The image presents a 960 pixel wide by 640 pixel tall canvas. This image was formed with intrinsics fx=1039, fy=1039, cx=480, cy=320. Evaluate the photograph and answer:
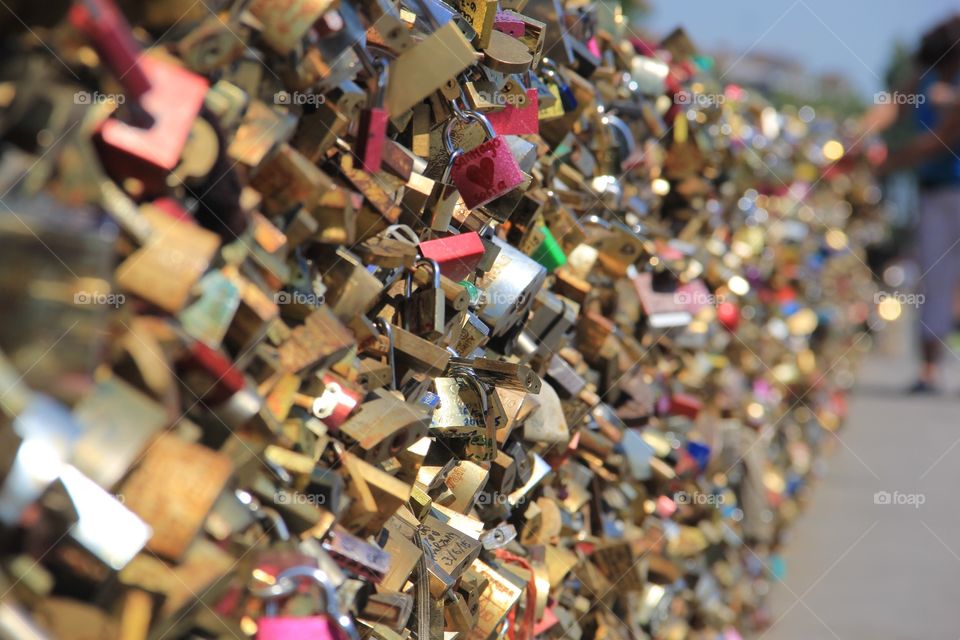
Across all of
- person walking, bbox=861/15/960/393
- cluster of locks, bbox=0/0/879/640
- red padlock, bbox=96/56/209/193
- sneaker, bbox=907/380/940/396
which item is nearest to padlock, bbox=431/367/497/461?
cluster of locks, bbox=0/0/879/640

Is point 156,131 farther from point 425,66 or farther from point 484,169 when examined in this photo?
point 484,169

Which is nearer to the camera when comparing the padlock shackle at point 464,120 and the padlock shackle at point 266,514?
the padlock shackle at point 266,514

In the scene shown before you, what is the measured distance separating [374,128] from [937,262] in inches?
261

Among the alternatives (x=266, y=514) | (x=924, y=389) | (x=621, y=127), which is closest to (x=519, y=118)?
(x=621, y=127)

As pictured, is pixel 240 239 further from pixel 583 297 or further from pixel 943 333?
pixel 943 333

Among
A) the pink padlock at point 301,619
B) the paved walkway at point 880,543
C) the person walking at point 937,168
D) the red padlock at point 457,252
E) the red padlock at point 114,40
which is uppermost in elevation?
the person walking at point 937,168

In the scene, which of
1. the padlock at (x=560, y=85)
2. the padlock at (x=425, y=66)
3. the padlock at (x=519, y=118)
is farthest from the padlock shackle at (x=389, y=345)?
the padlock at (x=560, y=85)

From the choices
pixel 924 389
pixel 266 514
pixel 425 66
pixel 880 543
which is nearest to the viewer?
pixel 266 514

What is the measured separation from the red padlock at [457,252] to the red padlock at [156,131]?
0.62 meters

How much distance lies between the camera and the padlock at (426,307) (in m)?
1.50

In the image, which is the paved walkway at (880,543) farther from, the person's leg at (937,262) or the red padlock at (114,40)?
the red padlock at (114,40)

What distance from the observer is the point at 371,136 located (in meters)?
1.30

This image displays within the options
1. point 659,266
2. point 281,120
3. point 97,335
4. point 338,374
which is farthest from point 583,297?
point 97,335

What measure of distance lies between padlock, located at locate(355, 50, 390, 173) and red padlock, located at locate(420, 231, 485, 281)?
247 mm
